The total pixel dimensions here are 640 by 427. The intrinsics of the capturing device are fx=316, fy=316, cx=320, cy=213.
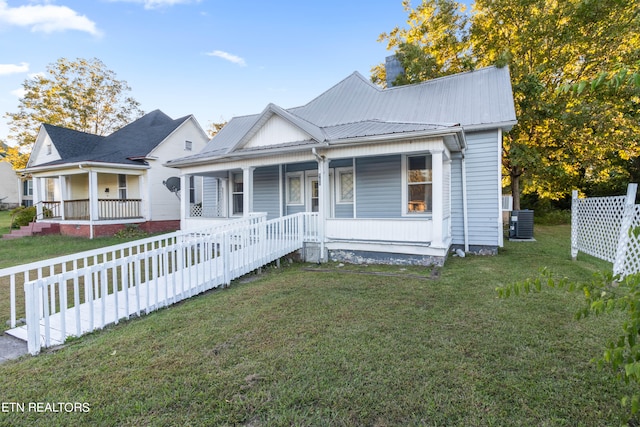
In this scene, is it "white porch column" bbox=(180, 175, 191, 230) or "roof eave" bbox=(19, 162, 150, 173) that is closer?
"white porch column" bbox=(180, 175, 191, 230)

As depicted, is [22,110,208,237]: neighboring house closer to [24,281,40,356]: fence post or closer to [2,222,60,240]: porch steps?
[2,222,60,240]: porch steps

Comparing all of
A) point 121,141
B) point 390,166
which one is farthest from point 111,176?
point 390,166

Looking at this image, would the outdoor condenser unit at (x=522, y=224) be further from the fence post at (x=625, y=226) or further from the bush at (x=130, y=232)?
the bush at (x=130, y=232)

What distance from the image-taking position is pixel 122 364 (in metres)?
3.03

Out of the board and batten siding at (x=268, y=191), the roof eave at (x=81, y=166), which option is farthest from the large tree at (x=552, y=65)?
the roof eave at (x=81, y=166)

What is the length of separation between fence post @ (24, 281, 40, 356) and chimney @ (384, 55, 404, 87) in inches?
540

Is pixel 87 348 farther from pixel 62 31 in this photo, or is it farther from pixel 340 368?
pixel 62 31

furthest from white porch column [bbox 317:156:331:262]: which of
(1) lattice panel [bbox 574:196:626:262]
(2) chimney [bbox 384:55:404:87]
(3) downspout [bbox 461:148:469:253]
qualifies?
(2) chimney [bbox 384:55:404:87]

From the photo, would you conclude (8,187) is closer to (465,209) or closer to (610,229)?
(465,209)

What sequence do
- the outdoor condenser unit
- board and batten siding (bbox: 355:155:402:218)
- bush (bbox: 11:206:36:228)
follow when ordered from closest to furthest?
1. board and batten siding (bbox: 355:155:402:218)
2. the outdoor condenser unit
3. bush (bbox: 11:206:36:228)

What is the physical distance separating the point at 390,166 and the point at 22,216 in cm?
1820

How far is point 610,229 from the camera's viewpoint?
6664mm

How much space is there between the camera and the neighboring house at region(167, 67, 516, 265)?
7352mm

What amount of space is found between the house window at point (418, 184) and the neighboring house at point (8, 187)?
41.1m
